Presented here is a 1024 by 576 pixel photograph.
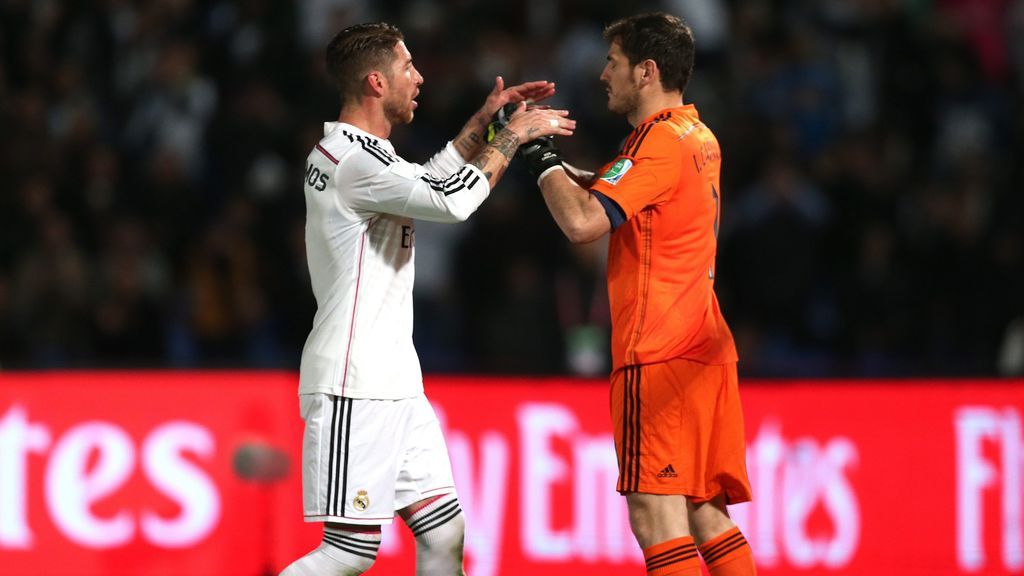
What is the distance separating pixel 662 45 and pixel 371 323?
1.50 m

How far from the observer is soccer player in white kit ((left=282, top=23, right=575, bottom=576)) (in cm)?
550

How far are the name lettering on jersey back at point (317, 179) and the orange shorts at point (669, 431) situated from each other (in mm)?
1283

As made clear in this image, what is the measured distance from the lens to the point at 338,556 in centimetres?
550

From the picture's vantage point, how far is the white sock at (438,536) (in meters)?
5.66

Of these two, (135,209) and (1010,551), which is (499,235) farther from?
(1010,551)

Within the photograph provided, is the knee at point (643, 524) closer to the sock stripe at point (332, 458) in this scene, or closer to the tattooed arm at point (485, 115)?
the sock stripe at point (332, 458)

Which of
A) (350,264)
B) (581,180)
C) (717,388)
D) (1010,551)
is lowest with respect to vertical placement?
(1010,551)

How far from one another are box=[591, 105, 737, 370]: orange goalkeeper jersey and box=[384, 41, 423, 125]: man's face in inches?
30.5

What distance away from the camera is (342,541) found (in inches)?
217

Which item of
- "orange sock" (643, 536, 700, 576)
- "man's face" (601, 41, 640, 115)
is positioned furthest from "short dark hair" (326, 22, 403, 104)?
"orange sock" (643, 536, 700, 576)

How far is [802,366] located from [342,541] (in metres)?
5.42

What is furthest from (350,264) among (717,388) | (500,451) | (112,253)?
(112,253)

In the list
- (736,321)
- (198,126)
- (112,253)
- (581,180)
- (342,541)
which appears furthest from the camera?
(198,126)

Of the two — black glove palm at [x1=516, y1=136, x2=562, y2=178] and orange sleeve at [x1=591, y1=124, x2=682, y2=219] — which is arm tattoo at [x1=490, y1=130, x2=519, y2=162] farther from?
orange sleeve at [x1=591, y1=124, x2=682, y2=219]
